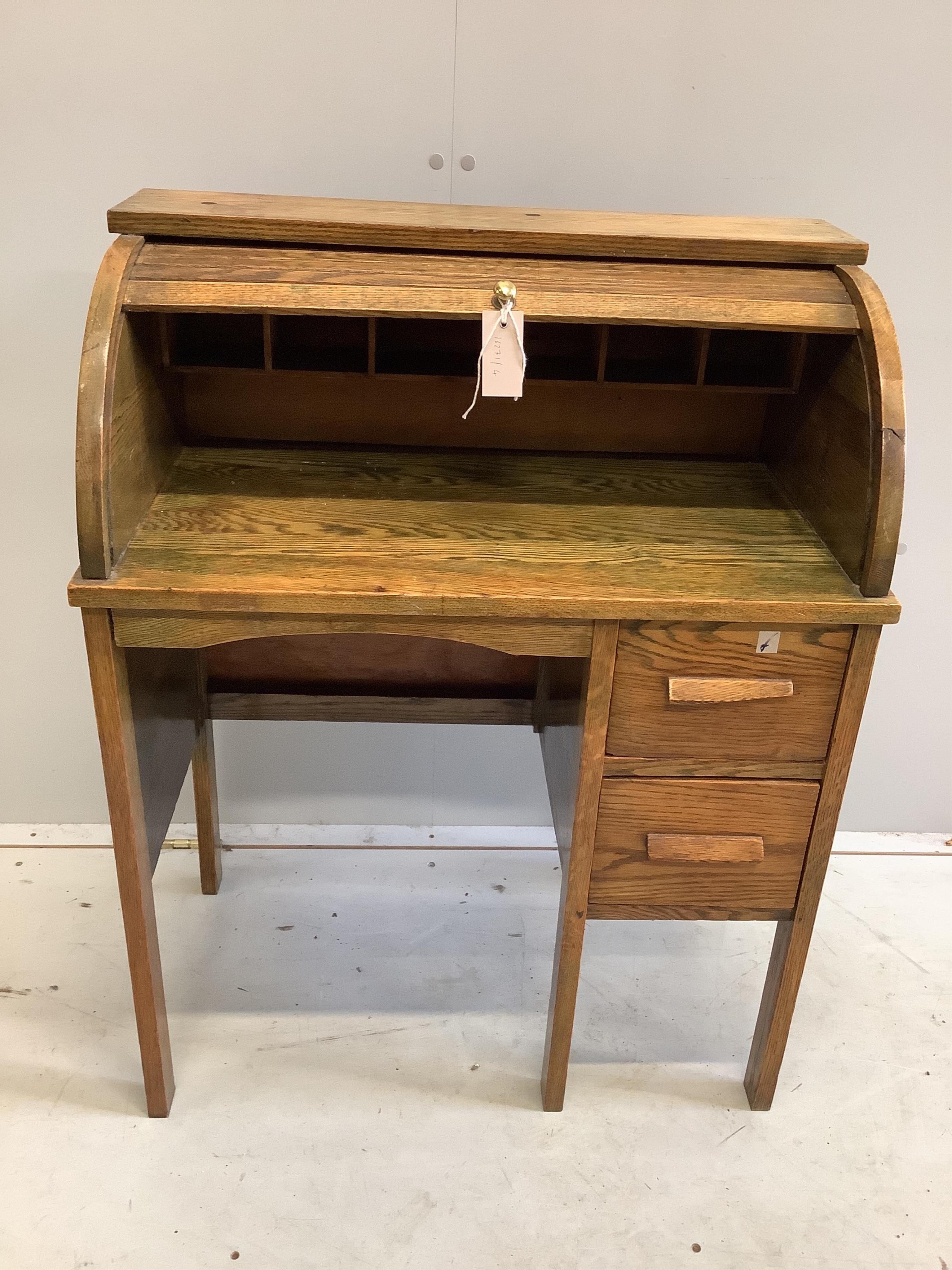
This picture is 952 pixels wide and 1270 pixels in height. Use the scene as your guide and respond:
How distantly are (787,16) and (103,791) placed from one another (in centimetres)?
188

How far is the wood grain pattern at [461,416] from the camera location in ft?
5.43

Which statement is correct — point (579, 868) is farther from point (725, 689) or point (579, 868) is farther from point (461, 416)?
point (461, 416)

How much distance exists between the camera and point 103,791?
2176mm

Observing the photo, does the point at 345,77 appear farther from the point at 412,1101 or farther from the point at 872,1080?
the point at 872,1080

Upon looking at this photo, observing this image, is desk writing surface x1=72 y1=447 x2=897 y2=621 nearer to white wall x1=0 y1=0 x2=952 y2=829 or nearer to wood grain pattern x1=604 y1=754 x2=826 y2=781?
wood grain pattern x1=604 y1=754 x2=826 y2=781

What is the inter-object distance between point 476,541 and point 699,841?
20.5 inches

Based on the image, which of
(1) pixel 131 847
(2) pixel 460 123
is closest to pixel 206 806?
(1) pixel 131 847

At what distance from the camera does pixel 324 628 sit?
4.26ft

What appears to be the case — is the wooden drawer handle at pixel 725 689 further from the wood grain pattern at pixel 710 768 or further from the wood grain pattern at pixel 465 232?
the wood grain pattern at pixel 465 232

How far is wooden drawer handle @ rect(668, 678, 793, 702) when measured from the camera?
1357mm

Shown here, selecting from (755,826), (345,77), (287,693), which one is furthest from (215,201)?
(755,826)

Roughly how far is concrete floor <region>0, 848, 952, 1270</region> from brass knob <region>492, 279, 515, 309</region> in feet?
3.91

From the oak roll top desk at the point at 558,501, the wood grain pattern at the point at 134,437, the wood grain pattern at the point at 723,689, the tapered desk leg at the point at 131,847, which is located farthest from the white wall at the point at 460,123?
the wood grain pattern at the point at 723,689

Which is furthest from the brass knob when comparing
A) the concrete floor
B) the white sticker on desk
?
the concrete floor
